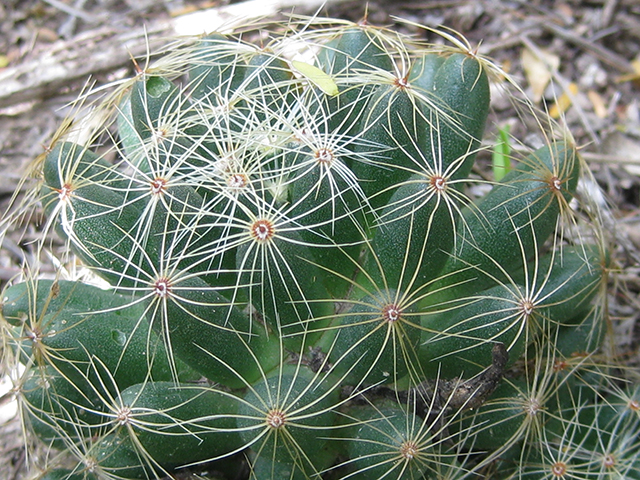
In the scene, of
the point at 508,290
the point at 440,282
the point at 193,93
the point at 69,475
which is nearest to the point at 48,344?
the point at 69,475

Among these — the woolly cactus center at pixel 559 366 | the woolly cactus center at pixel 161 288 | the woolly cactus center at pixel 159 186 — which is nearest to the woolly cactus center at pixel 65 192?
the woolly cactus center at pixel 159 186

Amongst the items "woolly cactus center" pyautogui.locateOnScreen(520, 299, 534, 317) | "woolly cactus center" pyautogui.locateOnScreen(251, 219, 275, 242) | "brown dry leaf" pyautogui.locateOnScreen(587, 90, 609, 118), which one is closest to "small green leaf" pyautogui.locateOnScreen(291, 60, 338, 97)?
"woolly cactus center" pyautogui.locateOnScreen(251, 219, 275, 242)

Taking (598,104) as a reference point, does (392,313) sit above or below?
above

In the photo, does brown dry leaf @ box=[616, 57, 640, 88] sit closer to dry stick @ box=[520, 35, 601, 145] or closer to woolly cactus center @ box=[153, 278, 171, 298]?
dry stick @ box=[520, 35, 601, 145]

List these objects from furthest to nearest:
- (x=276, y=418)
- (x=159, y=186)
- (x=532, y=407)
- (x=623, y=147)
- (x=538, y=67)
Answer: (x=538, y=67), (x=623, y=147), (x=532, y=407), (x=159, y=186), (x=276, y=418)

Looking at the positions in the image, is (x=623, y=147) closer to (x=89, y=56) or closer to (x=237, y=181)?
(x=237, y=181)

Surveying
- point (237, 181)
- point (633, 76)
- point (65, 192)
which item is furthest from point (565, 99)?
point (65, 192)

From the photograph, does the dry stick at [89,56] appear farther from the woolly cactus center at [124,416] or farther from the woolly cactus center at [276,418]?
the woolly cactus center at [276,418]
